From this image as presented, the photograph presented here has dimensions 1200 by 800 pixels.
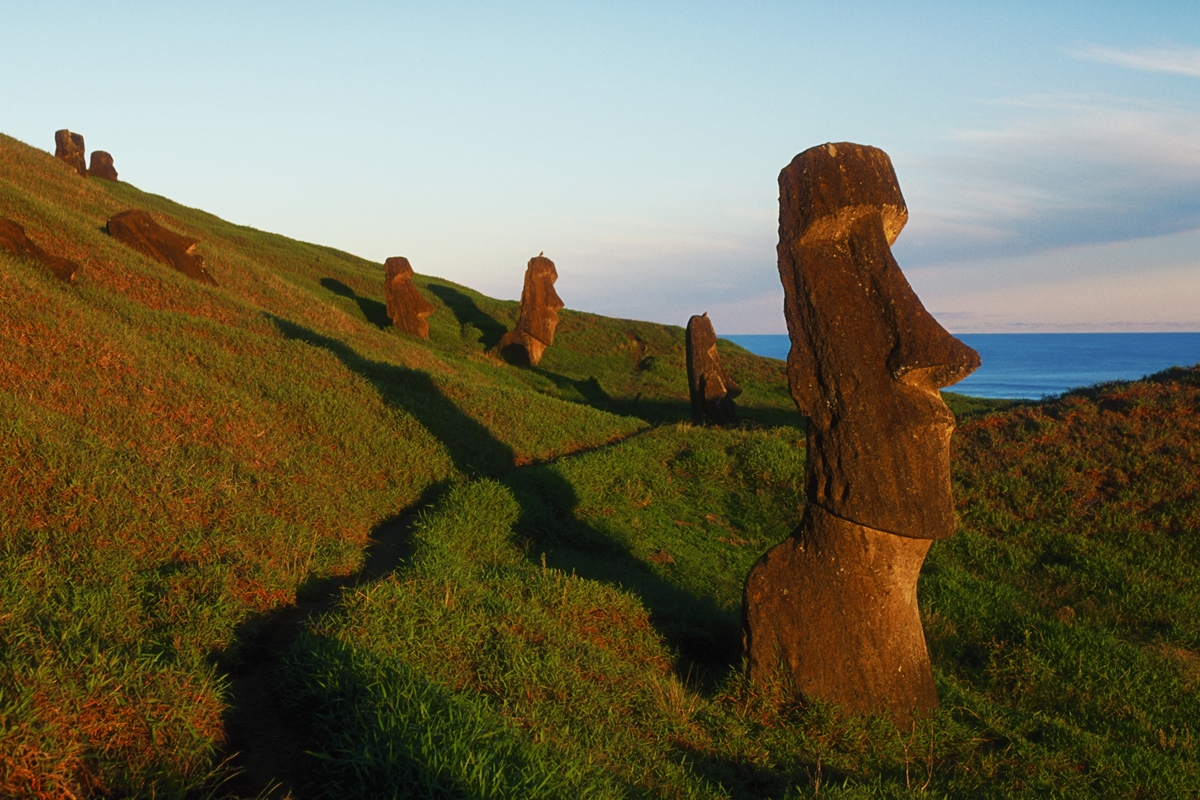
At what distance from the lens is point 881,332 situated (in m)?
6.57

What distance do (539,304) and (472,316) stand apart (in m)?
7.51

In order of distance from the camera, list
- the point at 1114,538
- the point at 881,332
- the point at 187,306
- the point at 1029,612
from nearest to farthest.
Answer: the point at 881,332 < the point at 1029,612 < the point at 1114,538 < the point at 187,306

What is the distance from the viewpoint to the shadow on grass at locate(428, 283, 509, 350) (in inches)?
1388

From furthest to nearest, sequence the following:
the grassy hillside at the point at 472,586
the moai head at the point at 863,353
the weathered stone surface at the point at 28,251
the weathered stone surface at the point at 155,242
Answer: the weathered stone surface at the point at 155,242, the weathered stone surface at the point at 28,251, the moai head at the point at 863,353, the grassy hillside at the point at 472,586

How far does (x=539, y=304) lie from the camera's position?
31359 mm

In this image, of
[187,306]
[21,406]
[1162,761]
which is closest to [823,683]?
[1162,761]

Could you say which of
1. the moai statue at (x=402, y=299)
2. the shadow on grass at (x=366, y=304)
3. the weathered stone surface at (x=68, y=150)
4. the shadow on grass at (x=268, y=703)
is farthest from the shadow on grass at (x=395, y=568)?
the weathered stone surface at (x=68, y=150)

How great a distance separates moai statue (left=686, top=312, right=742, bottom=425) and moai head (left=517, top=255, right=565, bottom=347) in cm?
970

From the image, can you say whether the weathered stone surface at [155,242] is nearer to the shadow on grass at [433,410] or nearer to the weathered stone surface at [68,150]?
the shadow on grass at [433,410]

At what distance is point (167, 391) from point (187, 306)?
730 centimetres

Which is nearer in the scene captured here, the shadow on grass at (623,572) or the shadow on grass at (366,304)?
the shadow on grass at (623,572)

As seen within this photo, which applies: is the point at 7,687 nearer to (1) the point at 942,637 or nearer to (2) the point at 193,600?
(2) the point at 193,600

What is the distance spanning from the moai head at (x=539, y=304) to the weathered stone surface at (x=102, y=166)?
24.8 m

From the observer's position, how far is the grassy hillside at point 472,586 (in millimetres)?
4535
